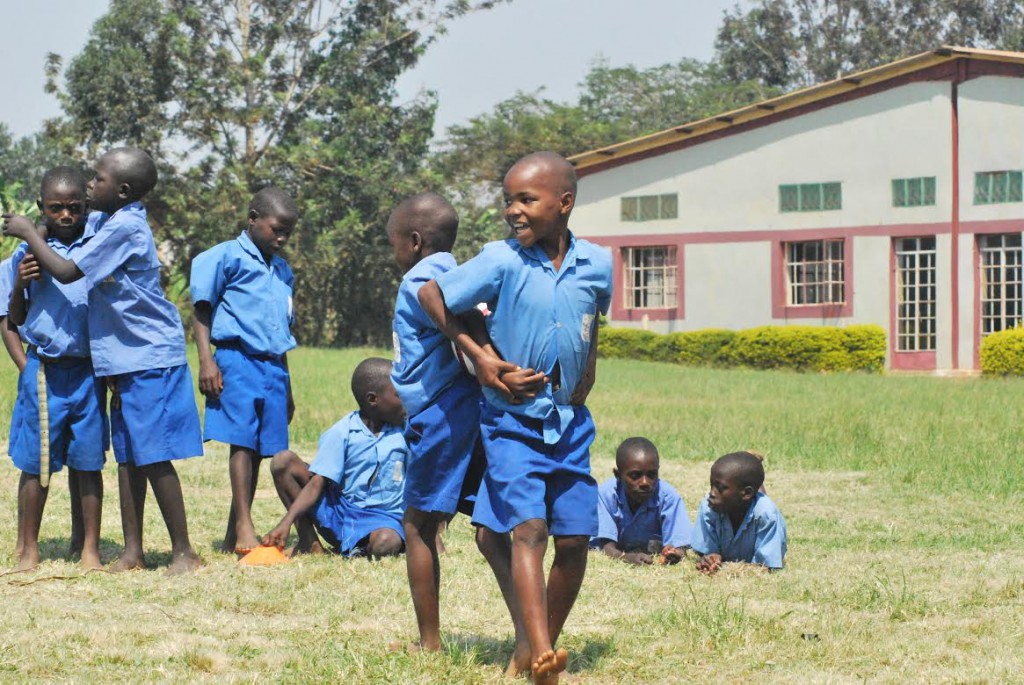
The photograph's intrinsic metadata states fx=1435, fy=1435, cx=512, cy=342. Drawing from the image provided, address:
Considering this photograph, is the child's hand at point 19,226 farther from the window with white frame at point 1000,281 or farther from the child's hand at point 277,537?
the window with white frame at point 1000,281

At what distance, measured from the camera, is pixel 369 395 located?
23.2 ft

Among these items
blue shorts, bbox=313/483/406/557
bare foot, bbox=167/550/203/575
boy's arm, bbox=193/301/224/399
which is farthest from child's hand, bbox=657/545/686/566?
boy's arm, bbox=193/301/224/399

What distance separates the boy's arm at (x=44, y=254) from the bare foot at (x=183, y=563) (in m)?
1.35

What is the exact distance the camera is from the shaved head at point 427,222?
506 cm

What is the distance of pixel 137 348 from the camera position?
639cm

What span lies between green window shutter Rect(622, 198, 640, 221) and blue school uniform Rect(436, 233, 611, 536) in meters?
26.3

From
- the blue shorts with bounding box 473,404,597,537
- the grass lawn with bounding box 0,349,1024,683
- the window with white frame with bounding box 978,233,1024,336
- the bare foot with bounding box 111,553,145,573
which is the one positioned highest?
the window with white frame with bounding box 978,233,1024,336

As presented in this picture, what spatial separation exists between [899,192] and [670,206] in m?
5.07

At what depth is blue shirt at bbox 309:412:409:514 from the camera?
23.2 feet

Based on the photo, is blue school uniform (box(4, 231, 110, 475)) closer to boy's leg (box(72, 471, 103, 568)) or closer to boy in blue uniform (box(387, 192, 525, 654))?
boy's leg (box(72, 471, 103, 568))

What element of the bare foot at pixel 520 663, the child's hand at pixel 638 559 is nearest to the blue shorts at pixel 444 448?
the bare foot at pixel 520 663

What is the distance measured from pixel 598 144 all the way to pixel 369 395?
1485 inches

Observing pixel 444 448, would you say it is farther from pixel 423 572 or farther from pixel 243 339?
pixel 243 339

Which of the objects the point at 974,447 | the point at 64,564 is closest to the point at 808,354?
the point at 974,447
